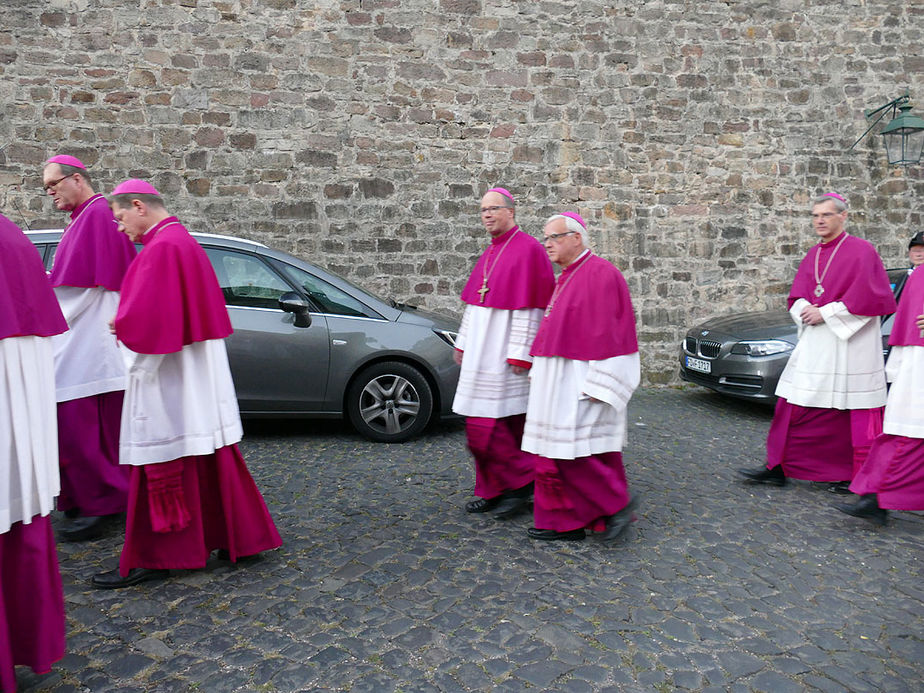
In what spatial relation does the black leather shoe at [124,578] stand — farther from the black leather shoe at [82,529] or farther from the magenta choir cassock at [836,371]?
the magenta choir cassock at [836,371]

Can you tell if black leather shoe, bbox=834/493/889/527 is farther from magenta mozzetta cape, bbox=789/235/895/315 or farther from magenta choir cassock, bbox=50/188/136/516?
magenta choir cassock, bbox=50/188/136/516

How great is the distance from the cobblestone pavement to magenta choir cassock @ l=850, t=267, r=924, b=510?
294 mm

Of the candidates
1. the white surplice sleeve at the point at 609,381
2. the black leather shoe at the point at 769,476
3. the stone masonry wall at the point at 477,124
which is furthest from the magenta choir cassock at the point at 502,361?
the stone masonry wall at the point at 477,124

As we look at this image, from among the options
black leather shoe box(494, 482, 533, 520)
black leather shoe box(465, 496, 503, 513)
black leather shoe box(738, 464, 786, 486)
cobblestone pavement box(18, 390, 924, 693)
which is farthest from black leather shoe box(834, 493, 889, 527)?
black leather shoe box(465, 496, 503, 513)

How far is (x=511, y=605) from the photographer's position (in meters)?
3.41

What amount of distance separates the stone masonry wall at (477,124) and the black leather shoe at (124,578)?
6941mm

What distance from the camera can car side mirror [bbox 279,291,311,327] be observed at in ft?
20.8

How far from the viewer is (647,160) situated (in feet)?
35.1

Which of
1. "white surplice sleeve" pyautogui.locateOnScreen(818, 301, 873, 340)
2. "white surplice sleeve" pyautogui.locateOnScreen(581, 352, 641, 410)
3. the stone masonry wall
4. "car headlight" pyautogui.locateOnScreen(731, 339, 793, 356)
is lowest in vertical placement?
"car headlight" pyautogui.locateOnScreen(731, 339, 793, 356)

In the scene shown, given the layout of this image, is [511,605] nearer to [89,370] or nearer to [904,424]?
[904,424]

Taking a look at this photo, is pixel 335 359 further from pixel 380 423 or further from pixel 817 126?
pixel 817 126

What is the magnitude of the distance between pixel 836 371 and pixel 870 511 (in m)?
1.01

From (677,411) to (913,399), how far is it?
13.7 feet

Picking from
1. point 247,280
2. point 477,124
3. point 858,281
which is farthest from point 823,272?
point 477,124
